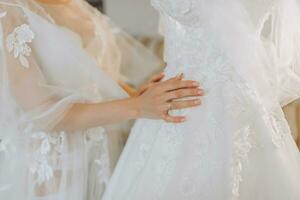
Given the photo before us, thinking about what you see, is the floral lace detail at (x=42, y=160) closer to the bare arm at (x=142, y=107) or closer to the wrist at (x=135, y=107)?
the bare arm at (x=142, y=107)

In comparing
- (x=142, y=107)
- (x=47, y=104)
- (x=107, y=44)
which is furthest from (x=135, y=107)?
(x=107, y=44)

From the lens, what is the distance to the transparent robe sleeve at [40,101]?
0.75 m

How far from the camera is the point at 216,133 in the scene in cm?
66

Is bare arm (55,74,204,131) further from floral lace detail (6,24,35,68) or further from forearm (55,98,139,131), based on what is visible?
floral lace detail (6,24,35,68)

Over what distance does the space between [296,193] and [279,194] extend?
0.02 metres

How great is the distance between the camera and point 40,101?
2.46ft

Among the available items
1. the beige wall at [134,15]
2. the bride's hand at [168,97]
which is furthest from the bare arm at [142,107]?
the beige wall at [134,15]

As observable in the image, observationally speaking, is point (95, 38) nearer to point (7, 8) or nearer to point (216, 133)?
point (7, 8)

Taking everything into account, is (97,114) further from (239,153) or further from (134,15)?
(134,15)

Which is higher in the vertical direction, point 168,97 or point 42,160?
point 168,97

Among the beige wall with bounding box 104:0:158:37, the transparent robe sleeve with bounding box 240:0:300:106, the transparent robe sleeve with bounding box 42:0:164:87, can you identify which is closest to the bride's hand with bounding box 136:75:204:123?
the transparent robe sleeve with bounding box 240:0:300:106

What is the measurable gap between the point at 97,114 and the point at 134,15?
2.18 ft

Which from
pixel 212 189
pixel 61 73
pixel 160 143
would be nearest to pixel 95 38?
pixel 61 73

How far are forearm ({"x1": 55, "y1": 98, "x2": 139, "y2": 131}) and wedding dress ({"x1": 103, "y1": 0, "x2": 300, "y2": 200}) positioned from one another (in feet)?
0.24
